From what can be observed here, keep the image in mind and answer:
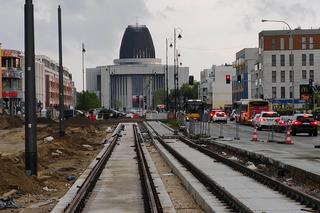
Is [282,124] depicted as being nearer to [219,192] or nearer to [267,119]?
[267,119]

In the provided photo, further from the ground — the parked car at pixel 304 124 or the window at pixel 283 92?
the window at pixel 283 92

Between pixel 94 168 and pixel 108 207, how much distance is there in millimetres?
9822

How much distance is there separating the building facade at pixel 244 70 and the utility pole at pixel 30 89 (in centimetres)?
13804

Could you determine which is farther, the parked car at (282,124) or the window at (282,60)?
the window at (282,60)

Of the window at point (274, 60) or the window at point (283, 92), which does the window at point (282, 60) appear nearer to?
the window at point (274, 60)

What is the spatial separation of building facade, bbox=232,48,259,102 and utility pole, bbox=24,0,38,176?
453 ft

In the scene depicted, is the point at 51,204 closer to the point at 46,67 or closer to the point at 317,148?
the point at 317,148

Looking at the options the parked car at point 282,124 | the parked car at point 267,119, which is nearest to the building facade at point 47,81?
the parked car at point 267,119

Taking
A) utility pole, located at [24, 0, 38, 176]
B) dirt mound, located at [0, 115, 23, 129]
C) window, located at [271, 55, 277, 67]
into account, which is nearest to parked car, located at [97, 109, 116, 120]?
dirt mound, located at [0, 115, 23, 129]

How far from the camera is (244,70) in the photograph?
561 ft

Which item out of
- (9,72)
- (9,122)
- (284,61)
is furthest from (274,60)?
(9,122)

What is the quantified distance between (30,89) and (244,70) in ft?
509

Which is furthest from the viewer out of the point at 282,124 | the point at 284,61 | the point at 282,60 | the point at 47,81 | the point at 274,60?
the point at 47,81

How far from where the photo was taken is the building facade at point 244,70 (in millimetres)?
160875
